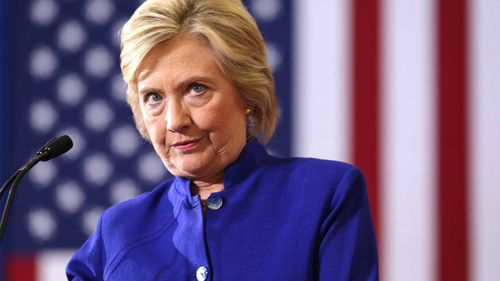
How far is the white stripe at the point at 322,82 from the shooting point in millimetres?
2521

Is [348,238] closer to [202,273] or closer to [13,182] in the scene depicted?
[202,273]

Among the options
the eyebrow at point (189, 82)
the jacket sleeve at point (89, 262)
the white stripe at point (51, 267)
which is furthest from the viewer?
the white stripe at point (51, 267)

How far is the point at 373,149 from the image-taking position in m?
2.50

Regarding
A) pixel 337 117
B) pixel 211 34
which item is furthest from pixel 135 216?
pixel 337 117

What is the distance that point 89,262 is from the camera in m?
1.39

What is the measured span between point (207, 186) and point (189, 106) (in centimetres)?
15

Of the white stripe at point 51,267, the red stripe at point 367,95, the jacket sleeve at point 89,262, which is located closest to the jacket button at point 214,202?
the jacket sleeve at point 89,262

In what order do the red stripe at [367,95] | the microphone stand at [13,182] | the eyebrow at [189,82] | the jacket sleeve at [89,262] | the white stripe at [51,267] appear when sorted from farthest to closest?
the white stripe at [51,267] < the red stripe at [367,95] < the jacket sleeve at [89,262] < the eyebrow at [189,82] < the microphone stand at [13,182]

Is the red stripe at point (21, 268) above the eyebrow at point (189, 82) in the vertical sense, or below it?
below

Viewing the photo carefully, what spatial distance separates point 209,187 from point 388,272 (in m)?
1.25

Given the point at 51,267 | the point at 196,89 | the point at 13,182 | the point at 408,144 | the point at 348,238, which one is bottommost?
the point at 51,267
